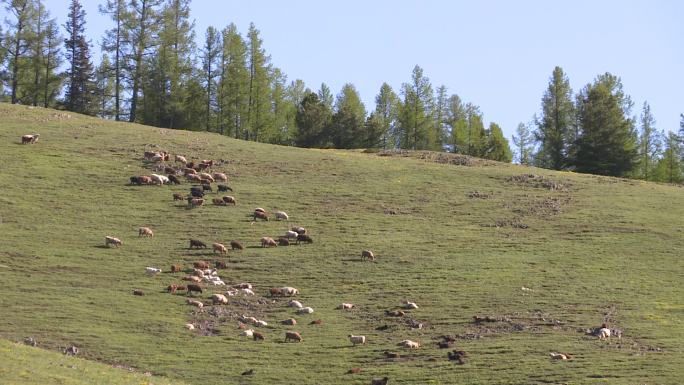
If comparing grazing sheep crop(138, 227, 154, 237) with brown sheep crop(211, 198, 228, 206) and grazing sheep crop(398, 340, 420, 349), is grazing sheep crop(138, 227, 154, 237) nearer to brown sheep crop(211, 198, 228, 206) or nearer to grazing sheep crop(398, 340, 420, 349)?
brown sheep crop(211, 198, 228, 206)

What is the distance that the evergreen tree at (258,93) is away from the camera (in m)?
118

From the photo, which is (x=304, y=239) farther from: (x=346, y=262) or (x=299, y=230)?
(x=346, y=262)

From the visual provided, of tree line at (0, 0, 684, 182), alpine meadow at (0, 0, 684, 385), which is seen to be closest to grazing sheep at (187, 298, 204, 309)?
alpine meadow at (0, 0, 684, 385)

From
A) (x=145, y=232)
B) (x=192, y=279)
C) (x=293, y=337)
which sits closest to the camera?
(x=293, y=337)

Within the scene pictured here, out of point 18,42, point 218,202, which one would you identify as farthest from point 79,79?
point 218,202

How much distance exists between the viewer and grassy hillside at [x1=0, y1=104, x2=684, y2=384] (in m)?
40.8

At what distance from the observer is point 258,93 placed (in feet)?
387

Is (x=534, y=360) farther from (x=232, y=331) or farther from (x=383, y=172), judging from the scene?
(x=383, y=172)

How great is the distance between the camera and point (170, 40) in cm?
11362

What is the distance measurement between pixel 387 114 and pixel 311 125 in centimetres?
2044

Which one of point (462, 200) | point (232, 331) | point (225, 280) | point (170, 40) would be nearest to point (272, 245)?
point (225, 280)

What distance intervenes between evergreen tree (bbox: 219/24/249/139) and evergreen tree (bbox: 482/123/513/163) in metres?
30.0

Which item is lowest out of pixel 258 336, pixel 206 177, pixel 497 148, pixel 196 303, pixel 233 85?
pixel 258 336

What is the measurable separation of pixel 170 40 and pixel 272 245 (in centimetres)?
6036
